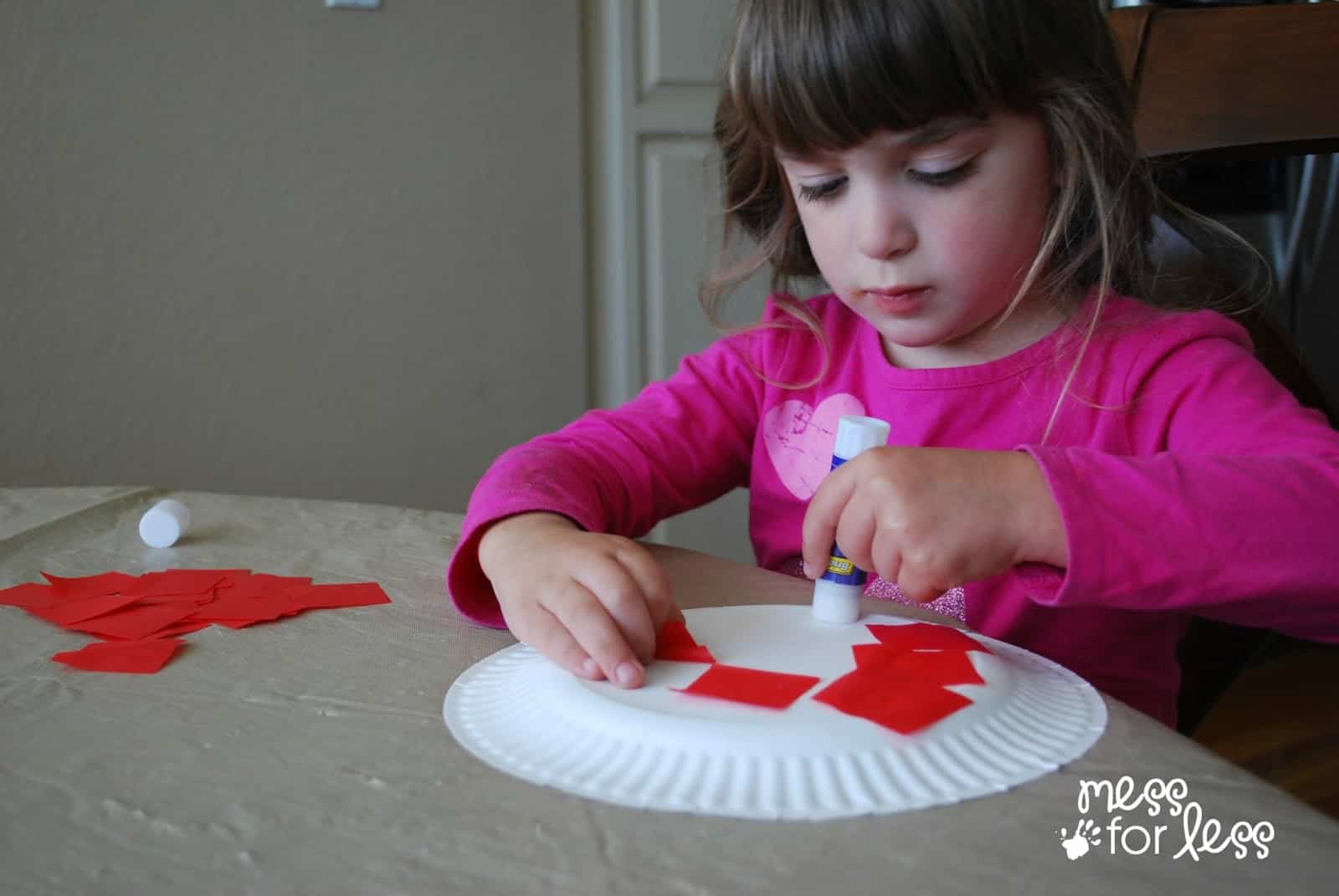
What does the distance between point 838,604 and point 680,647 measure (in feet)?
0.31

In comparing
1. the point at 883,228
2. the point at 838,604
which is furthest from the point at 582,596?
the point at 883,228

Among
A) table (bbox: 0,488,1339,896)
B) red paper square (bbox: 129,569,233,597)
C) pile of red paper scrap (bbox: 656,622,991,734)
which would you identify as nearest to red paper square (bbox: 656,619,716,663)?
pile of red paper scrap (bbox: 656,622,991,734)

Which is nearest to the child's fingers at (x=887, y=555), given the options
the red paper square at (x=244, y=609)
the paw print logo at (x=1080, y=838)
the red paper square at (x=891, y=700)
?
the red paper square at (x=891, y=700)

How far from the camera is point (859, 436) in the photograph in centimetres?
61

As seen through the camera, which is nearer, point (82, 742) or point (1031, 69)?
point (82, 742)

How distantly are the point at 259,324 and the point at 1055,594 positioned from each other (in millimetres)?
1719

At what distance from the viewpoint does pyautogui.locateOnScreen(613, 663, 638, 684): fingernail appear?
502mm

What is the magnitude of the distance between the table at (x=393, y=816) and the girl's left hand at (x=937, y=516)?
0.39 feet

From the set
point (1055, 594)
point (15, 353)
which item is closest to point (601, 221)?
point (15, 353)

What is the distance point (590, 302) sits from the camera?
2316 millimetres

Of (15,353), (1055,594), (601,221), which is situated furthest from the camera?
(601,221)

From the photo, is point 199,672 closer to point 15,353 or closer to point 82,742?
point 82,742

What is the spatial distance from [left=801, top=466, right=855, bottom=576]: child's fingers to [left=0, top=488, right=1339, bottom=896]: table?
6.8 inches

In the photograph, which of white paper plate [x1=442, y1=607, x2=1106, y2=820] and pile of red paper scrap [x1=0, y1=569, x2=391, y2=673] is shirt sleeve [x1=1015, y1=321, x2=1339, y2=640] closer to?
white paper plate [x1=442, y1=607, x2=1106, y2=820]
